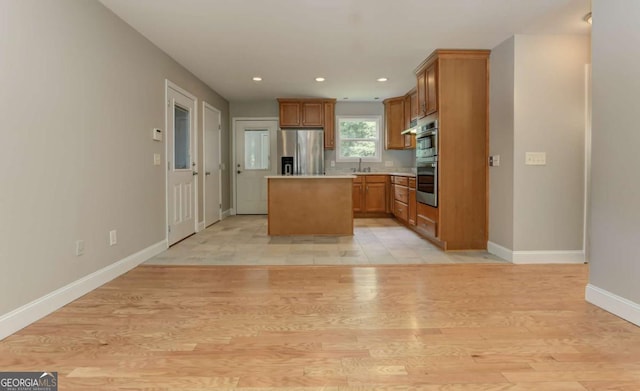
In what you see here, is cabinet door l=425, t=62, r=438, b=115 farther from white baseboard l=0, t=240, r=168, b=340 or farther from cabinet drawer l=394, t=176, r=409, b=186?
white baseboard l=0, t=240, r=168, b=340

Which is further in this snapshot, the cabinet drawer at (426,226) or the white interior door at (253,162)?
the white interior door at (253,162)

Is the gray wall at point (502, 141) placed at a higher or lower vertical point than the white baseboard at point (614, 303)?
higher

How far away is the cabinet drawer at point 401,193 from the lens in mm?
5961

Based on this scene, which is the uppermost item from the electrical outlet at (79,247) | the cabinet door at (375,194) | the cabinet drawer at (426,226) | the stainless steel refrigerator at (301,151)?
the stainless steel refrigerator at (301,151)

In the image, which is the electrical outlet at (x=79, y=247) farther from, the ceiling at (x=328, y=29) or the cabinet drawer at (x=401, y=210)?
the cabinet drawer at (x=401, y=210)

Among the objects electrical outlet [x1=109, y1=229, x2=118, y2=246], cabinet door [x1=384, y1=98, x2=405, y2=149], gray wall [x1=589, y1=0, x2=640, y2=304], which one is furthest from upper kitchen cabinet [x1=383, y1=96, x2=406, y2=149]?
electrical outlet [x1=109, y1=229, x2=118, y2=246]

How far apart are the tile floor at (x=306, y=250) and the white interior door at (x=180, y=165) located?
0.25m

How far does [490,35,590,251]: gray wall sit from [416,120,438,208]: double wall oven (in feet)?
2.66

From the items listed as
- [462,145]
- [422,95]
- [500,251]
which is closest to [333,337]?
[500,251]

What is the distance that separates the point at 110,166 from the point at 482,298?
10.2ft

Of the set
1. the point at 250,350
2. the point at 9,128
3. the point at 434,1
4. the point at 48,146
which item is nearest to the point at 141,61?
the point at 48,146

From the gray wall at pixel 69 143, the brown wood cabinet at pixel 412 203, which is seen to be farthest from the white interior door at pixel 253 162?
the gray wall at pixel 69 143

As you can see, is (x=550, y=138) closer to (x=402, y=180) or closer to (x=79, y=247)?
(x=402, y=180)

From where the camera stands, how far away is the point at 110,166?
3162 millimetres
